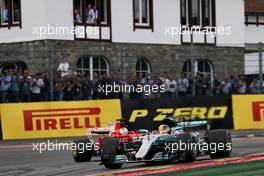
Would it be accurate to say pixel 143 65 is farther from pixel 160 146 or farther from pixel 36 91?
pixel 160 146

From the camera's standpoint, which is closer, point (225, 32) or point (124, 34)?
point (124, 34)

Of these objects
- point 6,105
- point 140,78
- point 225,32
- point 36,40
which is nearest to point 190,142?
point 6,105

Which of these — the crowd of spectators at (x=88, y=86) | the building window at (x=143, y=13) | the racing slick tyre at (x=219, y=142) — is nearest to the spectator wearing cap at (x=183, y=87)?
the crowd of spectators at (x=88, y=86)

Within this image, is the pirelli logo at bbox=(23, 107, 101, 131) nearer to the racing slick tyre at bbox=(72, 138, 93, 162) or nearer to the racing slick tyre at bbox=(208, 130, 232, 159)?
the racing slick tyre at bbox=(72, 138, 93, 162)

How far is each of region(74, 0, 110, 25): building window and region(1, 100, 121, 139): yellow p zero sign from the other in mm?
7916

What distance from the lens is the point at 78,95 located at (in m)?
24.2

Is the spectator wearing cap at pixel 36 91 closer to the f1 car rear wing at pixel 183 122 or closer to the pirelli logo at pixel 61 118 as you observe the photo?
the pirelli logo at pixel 61 118

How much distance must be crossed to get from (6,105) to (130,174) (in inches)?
427

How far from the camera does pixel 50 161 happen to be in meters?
15.8

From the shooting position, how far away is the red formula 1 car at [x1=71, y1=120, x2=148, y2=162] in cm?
1418

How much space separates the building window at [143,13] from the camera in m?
33.3

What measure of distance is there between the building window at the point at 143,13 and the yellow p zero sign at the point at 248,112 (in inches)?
379

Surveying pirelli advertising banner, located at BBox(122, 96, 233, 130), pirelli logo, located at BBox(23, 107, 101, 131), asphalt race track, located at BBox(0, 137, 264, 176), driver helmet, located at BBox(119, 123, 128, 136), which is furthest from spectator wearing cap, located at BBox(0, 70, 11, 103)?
driver helmet, located at BBox(119, 123, 128, 136)

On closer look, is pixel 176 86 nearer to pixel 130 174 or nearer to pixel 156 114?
pixel 156 114
